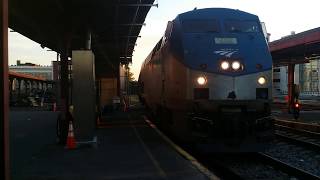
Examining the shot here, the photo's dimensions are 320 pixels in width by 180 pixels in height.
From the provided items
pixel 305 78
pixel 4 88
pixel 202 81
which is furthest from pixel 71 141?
pixel 305 78

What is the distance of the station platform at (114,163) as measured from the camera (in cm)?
1037

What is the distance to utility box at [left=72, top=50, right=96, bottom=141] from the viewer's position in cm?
1570

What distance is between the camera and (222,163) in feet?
41.9

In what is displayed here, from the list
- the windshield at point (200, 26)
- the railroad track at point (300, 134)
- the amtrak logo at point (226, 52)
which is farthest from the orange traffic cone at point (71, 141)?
the railroad track at point (300, 134)

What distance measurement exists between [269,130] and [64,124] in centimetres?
691

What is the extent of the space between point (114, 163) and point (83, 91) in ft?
14.2

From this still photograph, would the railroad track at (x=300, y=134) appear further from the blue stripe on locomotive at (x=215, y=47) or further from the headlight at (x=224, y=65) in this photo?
the headlight at (x=224, y=65)

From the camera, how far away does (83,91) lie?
15781 millimetres

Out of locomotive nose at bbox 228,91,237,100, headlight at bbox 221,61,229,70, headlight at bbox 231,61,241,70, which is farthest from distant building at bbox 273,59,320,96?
locomotive nose at bbox 228,91,237,100

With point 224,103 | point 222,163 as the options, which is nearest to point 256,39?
point 224,103

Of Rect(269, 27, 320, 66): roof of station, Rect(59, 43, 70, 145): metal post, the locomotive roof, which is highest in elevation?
Rect(269, 27, 320, 66): roof of station

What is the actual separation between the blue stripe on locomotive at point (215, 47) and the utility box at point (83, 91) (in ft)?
10.5

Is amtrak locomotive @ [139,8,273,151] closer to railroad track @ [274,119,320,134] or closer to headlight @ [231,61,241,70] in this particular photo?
headlight @ [231,61,241,70]

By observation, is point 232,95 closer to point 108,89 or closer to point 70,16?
point 70,16
